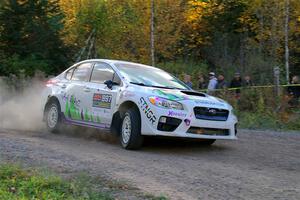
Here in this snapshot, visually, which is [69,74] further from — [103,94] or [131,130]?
[131,130]

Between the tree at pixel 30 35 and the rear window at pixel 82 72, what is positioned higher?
the tree at pixel 30 35

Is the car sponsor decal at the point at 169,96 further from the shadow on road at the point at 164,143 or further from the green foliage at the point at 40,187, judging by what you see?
the green foliage at the point at 40,187

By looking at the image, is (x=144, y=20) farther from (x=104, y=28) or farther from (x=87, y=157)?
(x=87, y=157)

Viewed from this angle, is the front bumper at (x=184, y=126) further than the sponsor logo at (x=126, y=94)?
No

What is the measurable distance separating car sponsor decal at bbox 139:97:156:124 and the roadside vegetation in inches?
102

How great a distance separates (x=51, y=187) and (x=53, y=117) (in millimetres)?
5862

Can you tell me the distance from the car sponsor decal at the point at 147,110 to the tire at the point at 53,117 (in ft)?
9.91

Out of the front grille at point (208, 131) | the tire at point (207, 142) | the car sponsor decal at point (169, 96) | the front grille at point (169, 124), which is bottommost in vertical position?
the tire at point (207, 142)

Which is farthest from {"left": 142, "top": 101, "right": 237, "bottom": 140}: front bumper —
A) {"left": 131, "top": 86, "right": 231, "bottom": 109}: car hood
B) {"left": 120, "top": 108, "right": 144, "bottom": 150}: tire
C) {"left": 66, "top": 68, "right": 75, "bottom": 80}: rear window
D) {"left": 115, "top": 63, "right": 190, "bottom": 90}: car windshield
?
{"left": 66, "top": 68, "right": 75, "bottom": 80}: rear window

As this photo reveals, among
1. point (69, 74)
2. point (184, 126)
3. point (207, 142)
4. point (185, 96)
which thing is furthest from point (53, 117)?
point (184, 126)

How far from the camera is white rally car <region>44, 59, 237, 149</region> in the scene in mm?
9094

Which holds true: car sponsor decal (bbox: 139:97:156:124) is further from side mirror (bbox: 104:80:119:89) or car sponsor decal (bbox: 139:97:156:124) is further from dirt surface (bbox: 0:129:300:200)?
side mirror (bbox: 104:80:119:89)

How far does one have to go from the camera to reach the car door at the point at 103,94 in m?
10.0

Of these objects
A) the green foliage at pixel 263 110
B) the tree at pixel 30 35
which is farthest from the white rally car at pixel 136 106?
the tree at pixel 30 35
